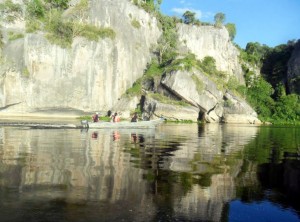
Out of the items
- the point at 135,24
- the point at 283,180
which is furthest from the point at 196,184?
the point at 135,24

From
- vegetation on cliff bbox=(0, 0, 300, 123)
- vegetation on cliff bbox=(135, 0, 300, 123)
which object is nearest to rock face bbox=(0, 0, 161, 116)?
vegetation on cliff bbox=(0, 0, 300, 123)

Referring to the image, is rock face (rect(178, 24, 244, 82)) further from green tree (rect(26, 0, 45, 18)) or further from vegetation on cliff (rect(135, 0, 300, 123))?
green tree (rect(26, 0, 45, 18))

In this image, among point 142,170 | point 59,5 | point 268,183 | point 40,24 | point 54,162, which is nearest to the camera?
point 268,183

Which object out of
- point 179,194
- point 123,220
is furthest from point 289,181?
point 123,220

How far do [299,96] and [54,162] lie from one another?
70.3 meters

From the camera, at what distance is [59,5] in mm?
61750

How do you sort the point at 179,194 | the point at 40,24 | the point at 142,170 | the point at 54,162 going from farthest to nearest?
the point at 40,24, the point at 54,162, the point at 142,170, the point at 179,194

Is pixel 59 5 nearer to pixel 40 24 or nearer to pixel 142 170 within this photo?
pixel 40 24

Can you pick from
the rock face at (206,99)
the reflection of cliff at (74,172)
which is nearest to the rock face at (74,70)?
the rock face at (206,99)

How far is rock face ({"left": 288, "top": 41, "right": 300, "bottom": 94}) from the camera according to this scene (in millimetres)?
75069

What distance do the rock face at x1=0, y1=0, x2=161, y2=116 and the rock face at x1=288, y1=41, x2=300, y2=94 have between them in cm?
3409

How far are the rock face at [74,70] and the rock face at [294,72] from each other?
112ft

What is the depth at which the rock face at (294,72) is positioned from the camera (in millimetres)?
75069

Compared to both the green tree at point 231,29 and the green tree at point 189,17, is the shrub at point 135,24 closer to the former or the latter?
the green tree at point 189,17
